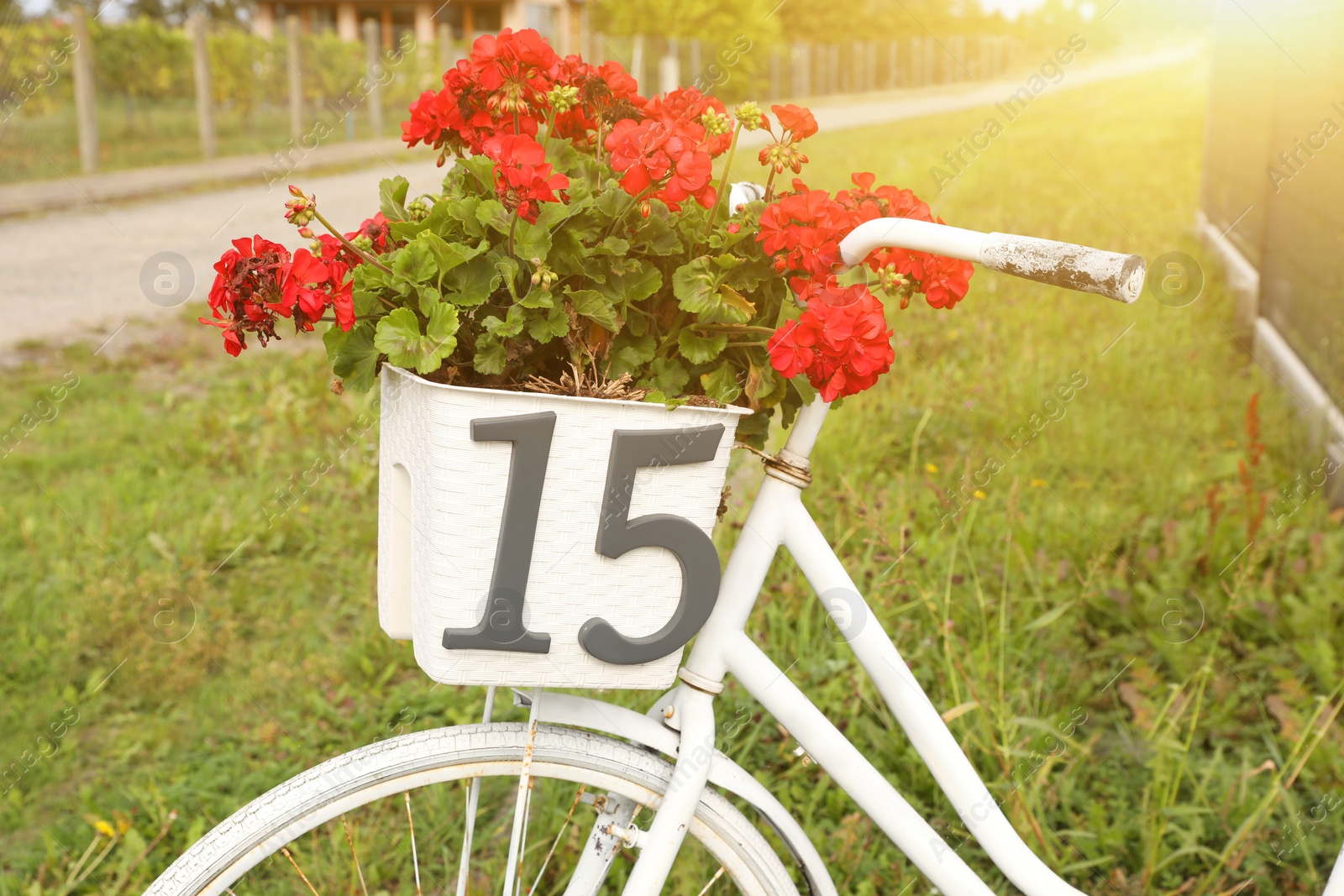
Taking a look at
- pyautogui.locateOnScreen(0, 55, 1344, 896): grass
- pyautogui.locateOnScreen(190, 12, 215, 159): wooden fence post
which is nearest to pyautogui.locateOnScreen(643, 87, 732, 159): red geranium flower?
pyautogui.locateOnScreen(0, 55, 1344, 896): grass

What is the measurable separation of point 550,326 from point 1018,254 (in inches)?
17.7

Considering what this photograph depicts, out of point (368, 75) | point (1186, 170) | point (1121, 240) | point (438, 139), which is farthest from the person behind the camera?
point (368, 75)

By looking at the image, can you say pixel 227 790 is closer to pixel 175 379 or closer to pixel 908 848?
pixel 908 848

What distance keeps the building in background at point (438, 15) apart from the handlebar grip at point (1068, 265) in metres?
22.4

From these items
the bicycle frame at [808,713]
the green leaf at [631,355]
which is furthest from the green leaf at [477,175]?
the bicycle frame at [808,713]

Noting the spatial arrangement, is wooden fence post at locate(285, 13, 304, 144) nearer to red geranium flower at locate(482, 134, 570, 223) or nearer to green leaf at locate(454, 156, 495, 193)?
green leaf at locate(454, 156, 495, 193)

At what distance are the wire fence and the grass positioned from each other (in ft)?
14.7

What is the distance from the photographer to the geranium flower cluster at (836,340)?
1002 mm

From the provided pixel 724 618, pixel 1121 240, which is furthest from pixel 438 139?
pixel 1121 240

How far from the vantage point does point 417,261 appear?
3.30 feet

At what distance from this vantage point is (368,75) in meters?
15.1

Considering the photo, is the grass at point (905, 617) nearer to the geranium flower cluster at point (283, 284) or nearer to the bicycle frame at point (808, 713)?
the bicycle frame at point (808, 713)

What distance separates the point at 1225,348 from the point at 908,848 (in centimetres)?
449

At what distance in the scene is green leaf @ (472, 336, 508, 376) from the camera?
3.38 ft
